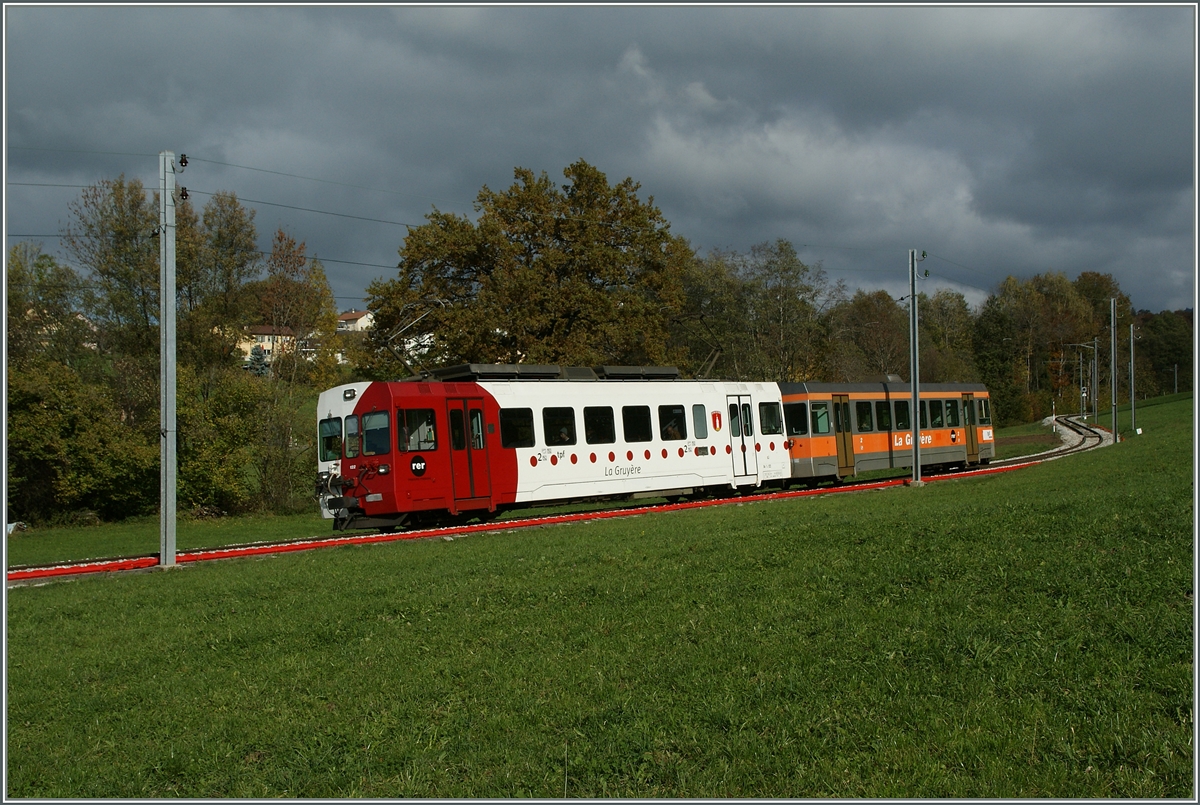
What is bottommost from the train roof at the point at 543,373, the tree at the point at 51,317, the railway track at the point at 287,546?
the railway track at the point at 287,546

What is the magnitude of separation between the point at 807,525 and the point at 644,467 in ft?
34.0

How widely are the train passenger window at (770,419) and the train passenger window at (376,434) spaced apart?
1181cm

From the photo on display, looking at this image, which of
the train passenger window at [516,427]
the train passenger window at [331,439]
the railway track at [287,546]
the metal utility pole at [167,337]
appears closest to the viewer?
the railway track at [287,546]

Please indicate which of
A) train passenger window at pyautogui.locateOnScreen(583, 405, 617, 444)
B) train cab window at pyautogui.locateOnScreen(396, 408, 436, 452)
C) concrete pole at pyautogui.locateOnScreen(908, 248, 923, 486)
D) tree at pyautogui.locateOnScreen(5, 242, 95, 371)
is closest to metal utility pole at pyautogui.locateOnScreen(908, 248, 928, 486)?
concrete pole at pyautogui.locateOnScreen(908, 248, 923, 486)

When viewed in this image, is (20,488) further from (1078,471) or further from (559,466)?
(1078,471)

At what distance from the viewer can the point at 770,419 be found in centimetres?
2655

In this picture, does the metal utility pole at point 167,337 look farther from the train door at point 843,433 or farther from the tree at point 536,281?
the train door at point 843,433

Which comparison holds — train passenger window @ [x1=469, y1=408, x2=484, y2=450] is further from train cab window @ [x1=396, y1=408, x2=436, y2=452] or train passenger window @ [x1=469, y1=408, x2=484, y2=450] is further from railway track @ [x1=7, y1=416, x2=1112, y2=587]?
railway track @ [x1=7, y1=416, x2=1112, y2=587]

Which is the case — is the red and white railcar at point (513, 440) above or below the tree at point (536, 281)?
below

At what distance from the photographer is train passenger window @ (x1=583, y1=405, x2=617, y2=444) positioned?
2155cm

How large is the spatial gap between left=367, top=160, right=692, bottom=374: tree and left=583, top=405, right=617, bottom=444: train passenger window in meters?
11.1

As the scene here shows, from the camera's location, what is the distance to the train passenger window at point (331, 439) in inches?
776

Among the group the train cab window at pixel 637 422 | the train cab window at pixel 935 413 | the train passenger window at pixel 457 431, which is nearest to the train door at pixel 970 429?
the train cab window at pixel 935 413

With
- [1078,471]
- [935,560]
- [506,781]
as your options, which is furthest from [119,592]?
[1078,471]
